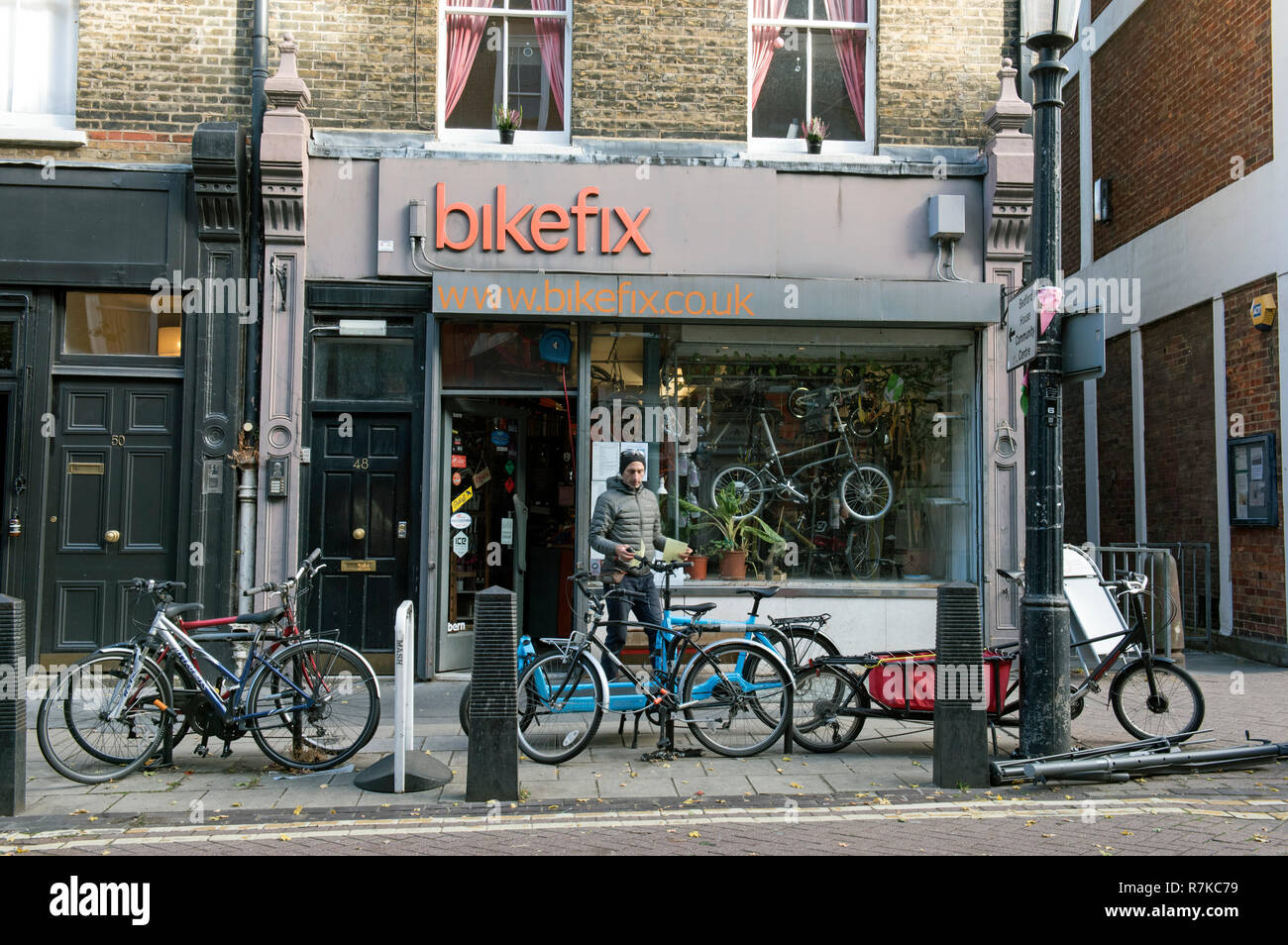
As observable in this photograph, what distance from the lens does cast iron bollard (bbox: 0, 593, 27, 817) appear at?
5844mm

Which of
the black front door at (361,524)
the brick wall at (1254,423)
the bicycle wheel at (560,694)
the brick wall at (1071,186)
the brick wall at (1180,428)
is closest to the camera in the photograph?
the bicycle wheel at (560,694)

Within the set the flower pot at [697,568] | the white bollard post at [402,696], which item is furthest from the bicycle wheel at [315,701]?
the flower pot at [697,568]

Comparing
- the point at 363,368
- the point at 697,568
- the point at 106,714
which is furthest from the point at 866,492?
the point at 106,714

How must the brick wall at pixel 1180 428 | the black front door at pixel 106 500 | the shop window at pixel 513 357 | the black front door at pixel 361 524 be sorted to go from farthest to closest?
the brick wall at pixel 1180 428 → the shop window at pixel 513 357 → the black front door at pixel 361 524 → the black front door at pixel 106 500

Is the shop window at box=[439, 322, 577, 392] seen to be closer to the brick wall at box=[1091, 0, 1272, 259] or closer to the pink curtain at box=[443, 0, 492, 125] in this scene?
the pink curtain at box=[443, 0, 492, 125]

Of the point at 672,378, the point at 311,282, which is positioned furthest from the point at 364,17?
the point at 672,378

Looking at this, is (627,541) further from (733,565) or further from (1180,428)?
(1180,428)

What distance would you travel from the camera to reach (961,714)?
629 centimetres

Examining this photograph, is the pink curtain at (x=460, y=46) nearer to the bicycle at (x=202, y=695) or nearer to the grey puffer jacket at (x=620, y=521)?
the grey puffer jacket at (x=620, y=521)

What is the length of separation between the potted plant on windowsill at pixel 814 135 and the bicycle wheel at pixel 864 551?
3.76 metres

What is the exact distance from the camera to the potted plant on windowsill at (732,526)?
10695 millimetres

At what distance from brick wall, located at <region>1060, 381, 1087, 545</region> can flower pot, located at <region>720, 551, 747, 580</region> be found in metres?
7.67

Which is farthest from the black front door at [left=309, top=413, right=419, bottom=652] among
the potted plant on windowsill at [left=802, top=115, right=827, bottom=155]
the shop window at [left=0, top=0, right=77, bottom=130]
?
the potted plant on windowsill at [left=802, top=115, right=827, bottom=155]

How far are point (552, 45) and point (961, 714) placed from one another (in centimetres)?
770
